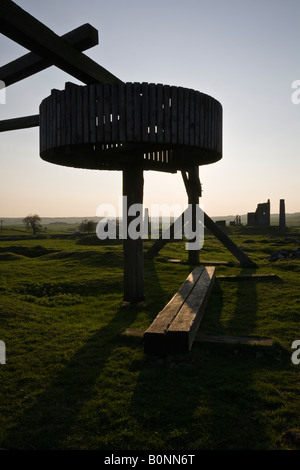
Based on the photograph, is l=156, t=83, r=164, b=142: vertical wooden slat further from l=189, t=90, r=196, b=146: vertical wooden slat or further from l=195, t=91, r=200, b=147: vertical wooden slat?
l=195, t=91, r=200, b=147: vertical wooden slat

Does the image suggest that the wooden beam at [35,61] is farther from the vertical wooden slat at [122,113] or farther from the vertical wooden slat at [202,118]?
the vertical wooden slat at [202,118]

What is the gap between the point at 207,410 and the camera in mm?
3758

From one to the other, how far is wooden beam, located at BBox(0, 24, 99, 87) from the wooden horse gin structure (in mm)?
11

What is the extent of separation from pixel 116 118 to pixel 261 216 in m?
46.1

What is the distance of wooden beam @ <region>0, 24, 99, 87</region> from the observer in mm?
4340

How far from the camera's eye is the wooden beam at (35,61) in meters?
4.34

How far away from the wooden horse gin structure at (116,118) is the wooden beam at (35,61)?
0.01 meters

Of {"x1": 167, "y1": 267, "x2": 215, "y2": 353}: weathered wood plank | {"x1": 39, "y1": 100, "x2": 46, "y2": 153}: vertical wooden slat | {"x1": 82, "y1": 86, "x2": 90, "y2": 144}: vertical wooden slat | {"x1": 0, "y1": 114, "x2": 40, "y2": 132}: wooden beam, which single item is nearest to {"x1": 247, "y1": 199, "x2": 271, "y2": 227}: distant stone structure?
{"x1": 167, "y1": 267, "x2": 215, "y2": 353}: weathered wood plank

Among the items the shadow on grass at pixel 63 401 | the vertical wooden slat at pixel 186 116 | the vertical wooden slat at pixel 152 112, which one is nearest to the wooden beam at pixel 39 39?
the vertical wooden slat at pixel 152 112

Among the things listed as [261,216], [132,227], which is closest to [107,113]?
[132,227]

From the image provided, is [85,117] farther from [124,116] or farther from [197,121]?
[197,121]

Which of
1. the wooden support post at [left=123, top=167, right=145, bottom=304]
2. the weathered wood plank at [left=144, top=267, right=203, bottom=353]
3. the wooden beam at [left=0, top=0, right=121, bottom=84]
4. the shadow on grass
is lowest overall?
the shadow on grass

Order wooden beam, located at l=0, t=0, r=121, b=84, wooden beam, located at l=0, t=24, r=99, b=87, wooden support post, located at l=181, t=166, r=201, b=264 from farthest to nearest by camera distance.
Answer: wooden support post, located at l=181, t=166, r=201, b=264, wooden beam, located at l=0, t=24, r=99, b=87, wooden beam, located at l=0, t=0, r=121, b=84

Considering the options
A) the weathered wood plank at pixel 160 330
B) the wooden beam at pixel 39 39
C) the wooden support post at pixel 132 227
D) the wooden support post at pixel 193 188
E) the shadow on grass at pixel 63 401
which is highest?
the wooden beam at pixel 39 39
